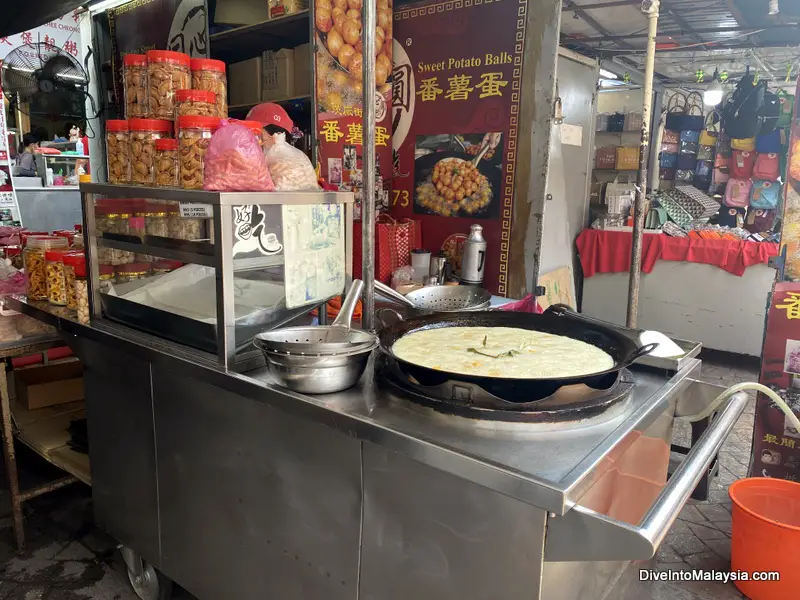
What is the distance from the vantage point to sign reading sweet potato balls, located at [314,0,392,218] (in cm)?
332

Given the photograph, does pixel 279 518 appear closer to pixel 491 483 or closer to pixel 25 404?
pixel 491 483

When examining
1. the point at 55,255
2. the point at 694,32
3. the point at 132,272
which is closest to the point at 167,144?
the point at 132,272

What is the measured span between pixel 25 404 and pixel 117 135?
5.43ft

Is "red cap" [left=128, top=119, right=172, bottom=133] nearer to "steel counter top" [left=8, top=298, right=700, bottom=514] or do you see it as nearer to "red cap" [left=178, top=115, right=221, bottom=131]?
"red cap" [left=178, top=115, right=221, bottom=131]

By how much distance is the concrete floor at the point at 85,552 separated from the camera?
7.04 feet

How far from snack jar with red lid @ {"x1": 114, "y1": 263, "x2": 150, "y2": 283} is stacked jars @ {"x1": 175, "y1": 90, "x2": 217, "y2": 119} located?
529 millimetres

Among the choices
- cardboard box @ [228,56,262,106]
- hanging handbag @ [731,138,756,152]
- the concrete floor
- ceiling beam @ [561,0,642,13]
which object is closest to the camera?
the concrete floor

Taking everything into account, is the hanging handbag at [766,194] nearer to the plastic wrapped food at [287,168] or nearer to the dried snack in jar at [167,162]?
the plastic wrapped food at [287,168]

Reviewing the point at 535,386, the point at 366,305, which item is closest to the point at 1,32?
the point at 366,305

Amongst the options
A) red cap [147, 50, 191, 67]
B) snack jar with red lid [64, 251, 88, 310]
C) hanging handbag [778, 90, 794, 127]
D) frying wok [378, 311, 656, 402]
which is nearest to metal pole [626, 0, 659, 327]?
frying wok [378, 311, 656, 402]

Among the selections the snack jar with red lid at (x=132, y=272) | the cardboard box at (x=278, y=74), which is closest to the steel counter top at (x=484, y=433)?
the snack jar with red lid at (x=132, y=272)

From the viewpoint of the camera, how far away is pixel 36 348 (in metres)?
2.24

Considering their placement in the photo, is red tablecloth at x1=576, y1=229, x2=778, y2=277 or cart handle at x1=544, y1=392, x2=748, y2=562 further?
red tablecloth at x1=576, y1=229, x2=778, y2=277

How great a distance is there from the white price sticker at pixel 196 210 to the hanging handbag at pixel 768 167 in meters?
6.05
